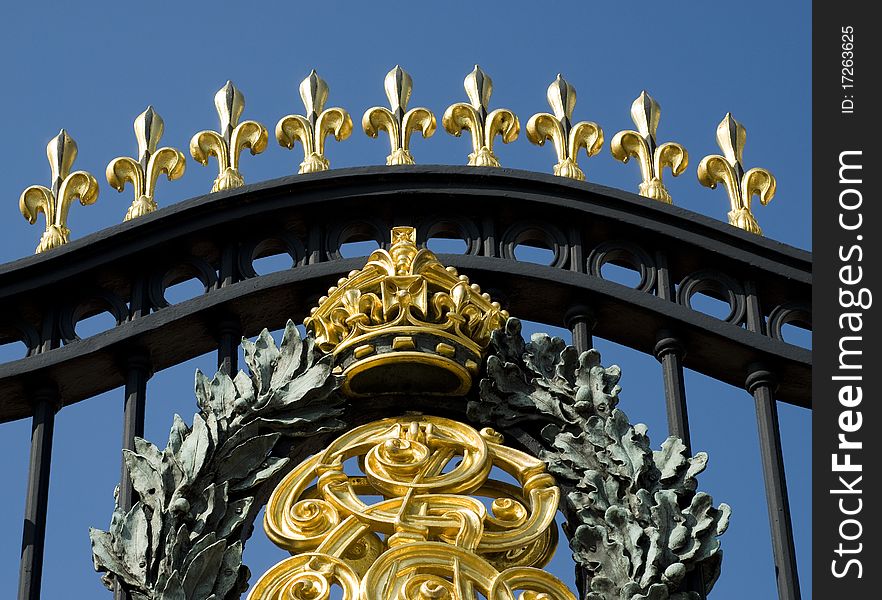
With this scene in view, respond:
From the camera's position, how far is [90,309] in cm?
1050

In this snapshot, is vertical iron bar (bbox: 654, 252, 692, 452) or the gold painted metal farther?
vertical iron bar (bbox: 654, 252, 692, 452)

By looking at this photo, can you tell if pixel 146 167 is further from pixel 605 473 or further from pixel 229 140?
pixel 605 473

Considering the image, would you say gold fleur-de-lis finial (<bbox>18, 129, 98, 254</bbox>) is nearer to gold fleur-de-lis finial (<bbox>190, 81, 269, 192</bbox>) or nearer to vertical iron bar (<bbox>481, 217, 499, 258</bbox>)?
gold fleur-de-lis finial (<bbox>190, 81, 269, 192</bbox>)

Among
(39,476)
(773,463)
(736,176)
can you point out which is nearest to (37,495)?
(39,476)

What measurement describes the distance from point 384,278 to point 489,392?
63 centimetres

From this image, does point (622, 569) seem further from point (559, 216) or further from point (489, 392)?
point (559, 216)

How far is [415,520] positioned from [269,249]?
157 cm

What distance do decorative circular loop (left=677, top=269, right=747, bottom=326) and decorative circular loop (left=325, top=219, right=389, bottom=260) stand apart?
4.13 feet

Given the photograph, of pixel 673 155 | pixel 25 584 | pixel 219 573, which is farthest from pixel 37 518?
pixel 673 155

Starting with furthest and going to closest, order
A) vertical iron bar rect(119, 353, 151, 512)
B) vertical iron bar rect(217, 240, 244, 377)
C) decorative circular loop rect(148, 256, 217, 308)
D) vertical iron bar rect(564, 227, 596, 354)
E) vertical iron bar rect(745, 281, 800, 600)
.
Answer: decorative circular loop rect(148, 256, 217, 308), vertical iron bar rect(564, 227, 596, 354), vertical iron bar rect(217, 240, 244, 377), vertical iron bar rect(119, 353, 151, 512), vertical iron bar rect(745, 281, 800, 600)

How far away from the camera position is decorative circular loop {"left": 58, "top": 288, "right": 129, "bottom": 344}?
34.1 ft

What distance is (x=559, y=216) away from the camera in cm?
1052

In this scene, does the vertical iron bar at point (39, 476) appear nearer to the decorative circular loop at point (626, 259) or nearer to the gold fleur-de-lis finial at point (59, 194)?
the gold fleur-de-lis finial at point (59, 194)

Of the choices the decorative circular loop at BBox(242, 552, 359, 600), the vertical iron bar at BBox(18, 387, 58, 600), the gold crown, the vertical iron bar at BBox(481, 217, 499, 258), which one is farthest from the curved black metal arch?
the decorative circular loop at BBox(242, 552, 359, 600)
